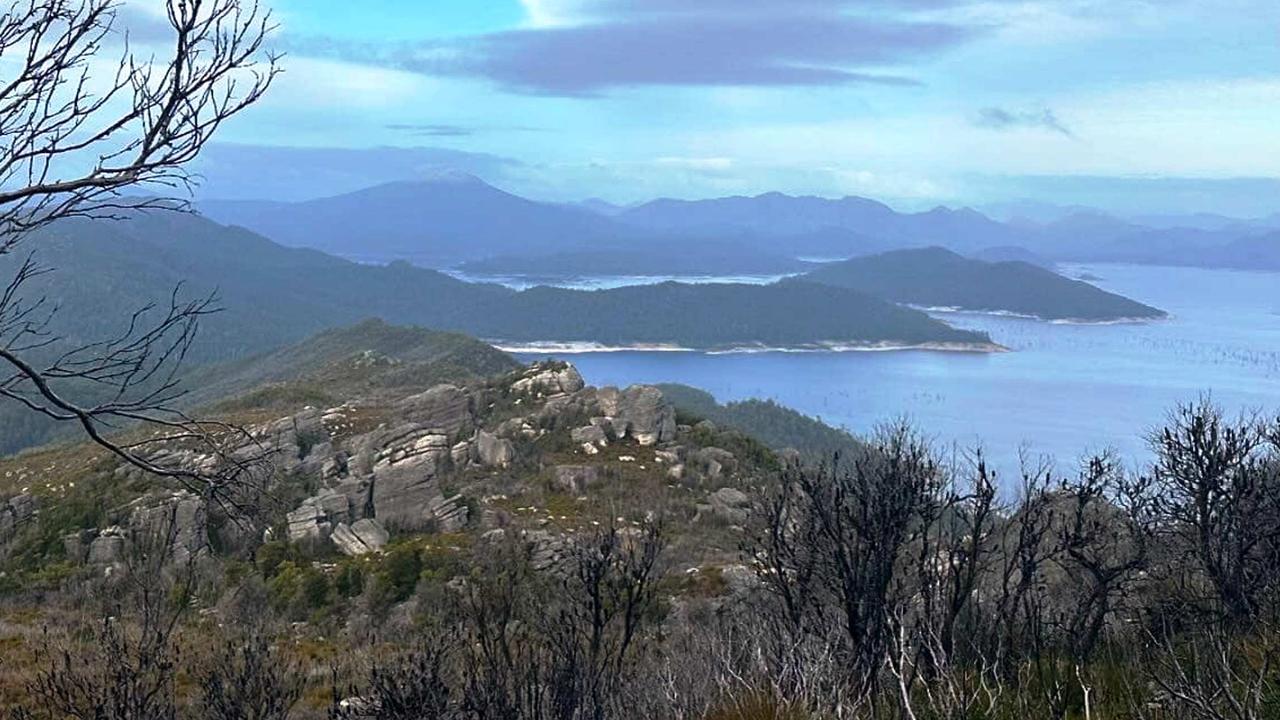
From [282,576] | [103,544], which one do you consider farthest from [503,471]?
[103,544]

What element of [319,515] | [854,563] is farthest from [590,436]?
[854,563]

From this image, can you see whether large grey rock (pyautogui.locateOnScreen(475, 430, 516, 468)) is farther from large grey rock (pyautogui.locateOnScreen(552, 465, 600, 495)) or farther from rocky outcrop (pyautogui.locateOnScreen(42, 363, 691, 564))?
large grey rock (pyautogui.locateOnScreen(552, 465, 600, 495))

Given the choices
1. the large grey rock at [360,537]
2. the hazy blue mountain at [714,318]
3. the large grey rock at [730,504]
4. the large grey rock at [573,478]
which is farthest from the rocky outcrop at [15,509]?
the hazy blue mountain at [714,318]

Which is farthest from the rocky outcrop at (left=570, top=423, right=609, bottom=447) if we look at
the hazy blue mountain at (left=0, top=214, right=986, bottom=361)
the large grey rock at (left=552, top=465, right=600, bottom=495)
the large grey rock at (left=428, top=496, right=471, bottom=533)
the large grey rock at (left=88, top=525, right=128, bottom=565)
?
the hazy blue mountain at (left=0, top=214, right=986, bottom=361)

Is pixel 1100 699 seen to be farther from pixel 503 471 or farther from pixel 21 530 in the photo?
pixel 21 530

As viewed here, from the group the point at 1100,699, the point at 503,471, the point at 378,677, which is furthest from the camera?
the point at 503,471

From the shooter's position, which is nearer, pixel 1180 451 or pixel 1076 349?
pixel 1180 451
